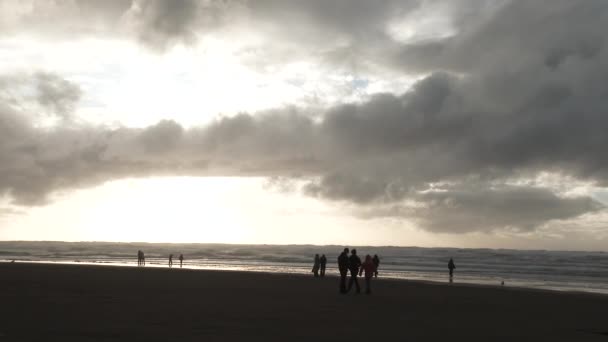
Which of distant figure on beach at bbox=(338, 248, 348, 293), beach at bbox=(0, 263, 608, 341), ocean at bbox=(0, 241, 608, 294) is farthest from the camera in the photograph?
ocean at bbox=(0, 241, 608, 294)

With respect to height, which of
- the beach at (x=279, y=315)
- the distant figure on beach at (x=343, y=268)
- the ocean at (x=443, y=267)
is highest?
the distant figure on beach at (x=343, y=268)

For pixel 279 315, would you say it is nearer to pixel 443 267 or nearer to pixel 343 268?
pixel 343 268

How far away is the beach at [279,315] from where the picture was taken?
44.7 feet

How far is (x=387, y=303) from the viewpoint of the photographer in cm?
2308

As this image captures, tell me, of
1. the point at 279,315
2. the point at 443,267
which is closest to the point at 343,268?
the point at 279,315

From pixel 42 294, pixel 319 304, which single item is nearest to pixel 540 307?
pixel 319 304

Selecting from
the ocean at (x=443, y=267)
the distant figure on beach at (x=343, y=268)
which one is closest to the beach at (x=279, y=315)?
the distant figure on beach at (x=343, y=268)

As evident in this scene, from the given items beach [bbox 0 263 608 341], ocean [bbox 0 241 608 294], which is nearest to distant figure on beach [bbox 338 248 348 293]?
beach [bbox 0 263 608 341]

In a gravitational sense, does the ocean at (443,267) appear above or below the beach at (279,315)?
below

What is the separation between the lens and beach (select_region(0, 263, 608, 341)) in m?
13.6

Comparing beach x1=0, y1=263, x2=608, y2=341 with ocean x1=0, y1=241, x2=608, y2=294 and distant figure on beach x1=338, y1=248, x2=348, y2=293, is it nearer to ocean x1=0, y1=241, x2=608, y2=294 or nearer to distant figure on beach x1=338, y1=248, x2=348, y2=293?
distant figure on beach x1=338, y1=248, x2=348, y2=293

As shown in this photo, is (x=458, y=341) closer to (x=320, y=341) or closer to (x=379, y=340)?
(x=379, y=340)

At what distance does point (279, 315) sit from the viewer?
17734mm

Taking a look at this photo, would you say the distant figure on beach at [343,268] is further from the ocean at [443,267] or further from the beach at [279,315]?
the ocean at [443,267]
